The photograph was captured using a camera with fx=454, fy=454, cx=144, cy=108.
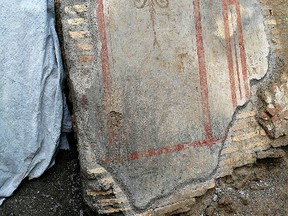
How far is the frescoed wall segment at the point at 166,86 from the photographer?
2.54m

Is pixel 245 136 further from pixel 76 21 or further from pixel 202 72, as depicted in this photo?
pixel 76 21

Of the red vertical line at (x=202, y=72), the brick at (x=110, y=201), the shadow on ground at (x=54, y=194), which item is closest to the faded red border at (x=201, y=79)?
the red vertical line at (x=202, y=72)

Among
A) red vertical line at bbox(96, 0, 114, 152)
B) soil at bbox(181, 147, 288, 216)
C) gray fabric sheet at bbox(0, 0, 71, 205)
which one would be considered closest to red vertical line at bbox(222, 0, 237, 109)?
soil at bbox(181, 147, 288, 216)

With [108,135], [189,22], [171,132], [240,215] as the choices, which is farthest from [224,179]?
[189,22]

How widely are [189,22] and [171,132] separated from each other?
675 millimetres

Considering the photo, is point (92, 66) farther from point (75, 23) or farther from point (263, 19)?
point (263, 19)

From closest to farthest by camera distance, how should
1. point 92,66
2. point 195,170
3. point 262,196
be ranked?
point 92,66 < point 195,170 < point 262,196

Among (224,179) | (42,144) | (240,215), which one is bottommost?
(240,215)

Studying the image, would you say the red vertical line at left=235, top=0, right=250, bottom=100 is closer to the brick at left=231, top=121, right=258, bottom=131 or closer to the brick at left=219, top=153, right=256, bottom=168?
the brick at left=231, top=121, right=258, bottom=131

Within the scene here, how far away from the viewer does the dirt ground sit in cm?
278

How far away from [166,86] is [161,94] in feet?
0.19

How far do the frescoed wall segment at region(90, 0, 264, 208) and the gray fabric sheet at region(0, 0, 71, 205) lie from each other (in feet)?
1.39

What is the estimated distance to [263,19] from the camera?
9.68 ft

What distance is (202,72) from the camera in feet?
8.98
